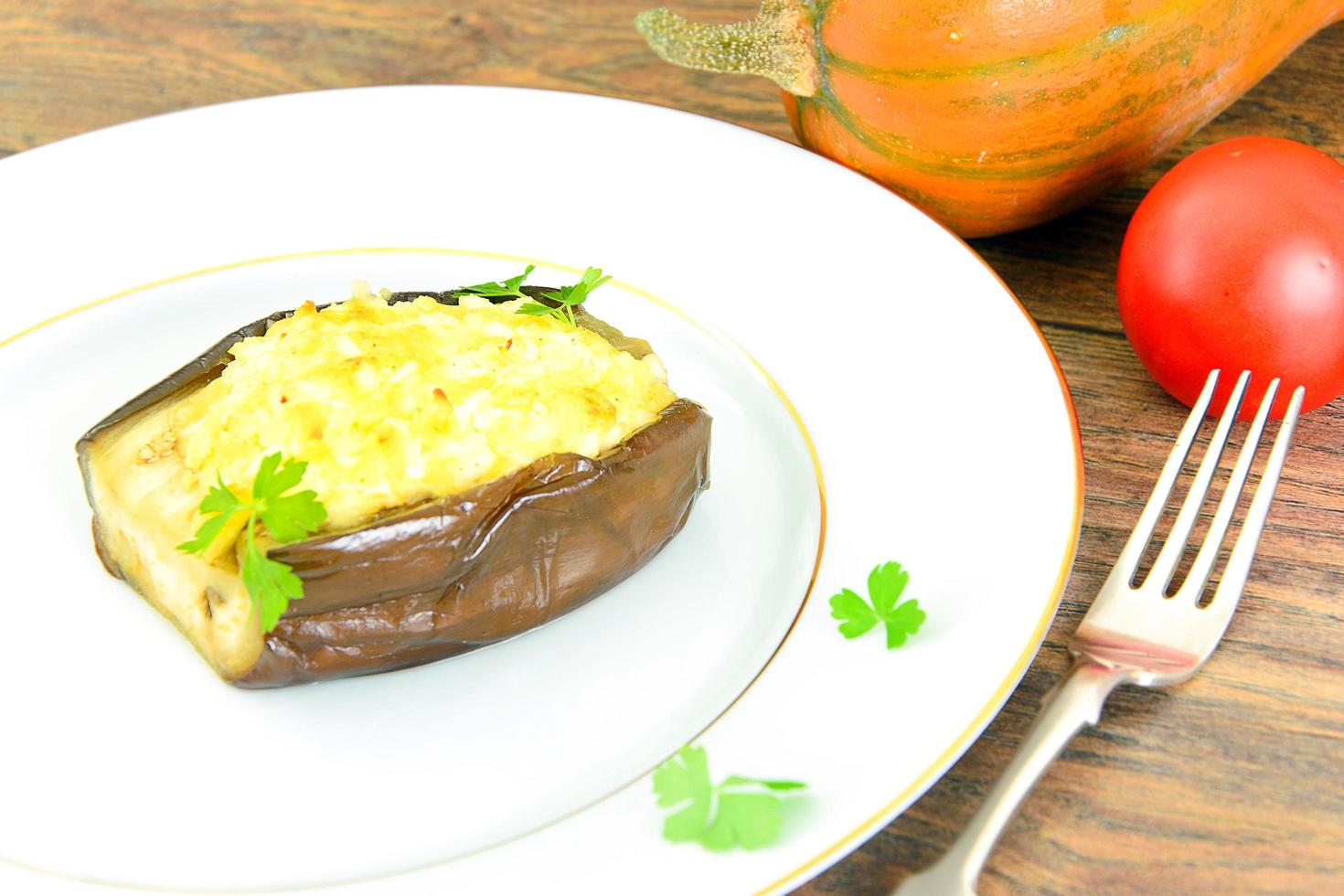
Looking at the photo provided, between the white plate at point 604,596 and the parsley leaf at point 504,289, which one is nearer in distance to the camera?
the white plate at point 604,596

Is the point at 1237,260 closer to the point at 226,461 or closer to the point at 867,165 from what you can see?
the point at 867,165

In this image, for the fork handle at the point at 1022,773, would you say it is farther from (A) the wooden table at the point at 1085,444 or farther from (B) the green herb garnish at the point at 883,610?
(B) the green herb garnish at the point at 883,610

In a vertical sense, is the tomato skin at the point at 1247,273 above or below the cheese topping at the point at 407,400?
below

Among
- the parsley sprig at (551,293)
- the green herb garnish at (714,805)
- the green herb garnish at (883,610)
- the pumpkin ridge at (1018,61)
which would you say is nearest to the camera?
the green herb garnish at (714,805)

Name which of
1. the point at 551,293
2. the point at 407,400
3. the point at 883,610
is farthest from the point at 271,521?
the point at 883,610

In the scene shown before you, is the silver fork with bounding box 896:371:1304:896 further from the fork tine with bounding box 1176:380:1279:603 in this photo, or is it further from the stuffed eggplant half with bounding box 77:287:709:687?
the stuffed eggplant half with bounding box 77:287:709:687

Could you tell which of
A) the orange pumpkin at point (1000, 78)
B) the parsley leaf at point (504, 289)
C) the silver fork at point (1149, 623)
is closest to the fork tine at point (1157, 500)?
the silver fork at point (1149, 623)

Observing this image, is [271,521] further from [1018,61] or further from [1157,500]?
[1018,61]

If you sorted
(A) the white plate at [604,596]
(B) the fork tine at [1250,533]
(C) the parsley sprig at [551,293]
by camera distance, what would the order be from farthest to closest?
(C) the parsley sprig at [551,293] → (B) the fork tine at [1250,533] → (A) the white plate at [604,596]
